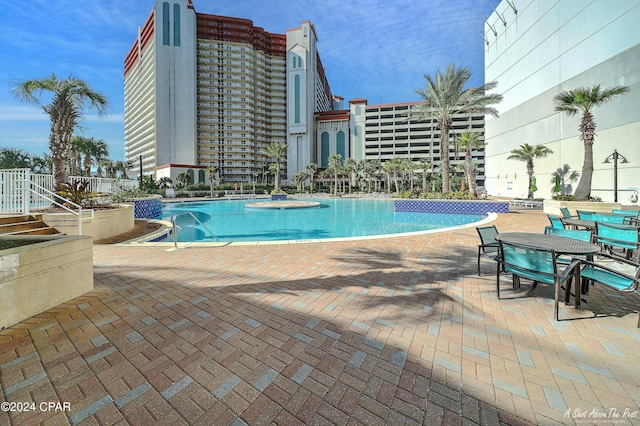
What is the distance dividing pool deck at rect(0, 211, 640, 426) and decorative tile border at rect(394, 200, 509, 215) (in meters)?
15.6

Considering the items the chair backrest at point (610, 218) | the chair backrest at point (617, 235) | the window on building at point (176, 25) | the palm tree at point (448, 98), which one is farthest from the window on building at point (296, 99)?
the chair backrest at point (617, 235)

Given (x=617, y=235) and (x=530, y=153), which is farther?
(x=530, y=153)

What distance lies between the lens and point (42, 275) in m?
3.30

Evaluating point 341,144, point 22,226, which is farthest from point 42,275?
point 341,144

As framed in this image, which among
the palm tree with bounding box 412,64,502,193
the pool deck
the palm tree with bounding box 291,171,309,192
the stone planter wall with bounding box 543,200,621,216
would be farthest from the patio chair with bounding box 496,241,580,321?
the palm tree with bounding box 291,171,309,192

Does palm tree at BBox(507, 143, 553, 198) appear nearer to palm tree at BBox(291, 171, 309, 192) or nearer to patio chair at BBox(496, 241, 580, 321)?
patio chair at BBox(496, 241, 580, 321)

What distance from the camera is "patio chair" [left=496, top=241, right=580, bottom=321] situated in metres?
3.33

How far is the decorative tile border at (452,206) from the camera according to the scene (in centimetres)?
1802

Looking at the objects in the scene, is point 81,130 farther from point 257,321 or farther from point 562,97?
point 562,97

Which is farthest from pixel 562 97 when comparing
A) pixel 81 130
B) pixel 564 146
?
pixel 81 130

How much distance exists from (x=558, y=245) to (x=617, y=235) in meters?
2.81

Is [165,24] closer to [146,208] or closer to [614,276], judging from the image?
[146,208]

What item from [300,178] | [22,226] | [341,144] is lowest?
[22,226]

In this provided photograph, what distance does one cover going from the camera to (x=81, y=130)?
11.9 m
